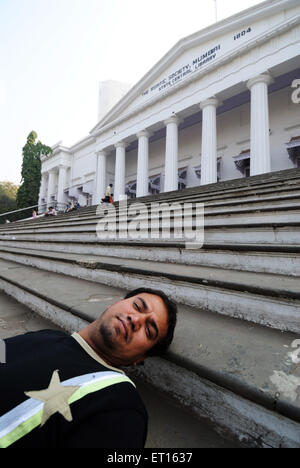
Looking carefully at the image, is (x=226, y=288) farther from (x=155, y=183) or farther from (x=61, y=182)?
(x=61, y=182)

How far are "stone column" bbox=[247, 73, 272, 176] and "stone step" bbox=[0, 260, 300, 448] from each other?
10.1 m

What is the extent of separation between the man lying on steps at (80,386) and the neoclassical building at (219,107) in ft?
35.0

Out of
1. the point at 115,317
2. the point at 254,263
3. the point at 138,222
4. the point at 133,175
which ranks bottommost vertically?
the point at 115,317

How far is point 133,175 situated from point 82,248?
61.7 ft

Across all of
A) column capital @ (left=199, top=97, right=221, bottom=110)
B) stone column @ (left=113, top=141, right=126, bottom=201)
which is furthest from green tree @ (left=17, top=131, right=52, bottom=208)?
column capital @ (left=199, top=97, right=221, bottom=110)

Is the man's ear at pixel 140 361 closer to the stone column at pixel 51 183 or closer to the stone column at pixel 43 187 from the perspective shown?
the stone column at pixel 51 183

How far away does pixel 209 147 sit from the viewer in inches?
486

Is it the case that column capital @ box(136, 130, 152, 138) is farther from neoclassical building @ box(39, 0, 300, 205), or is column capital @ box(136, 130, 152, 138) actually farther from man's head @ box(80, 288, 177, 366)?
man's head @ box(80, 288, 177, 366)

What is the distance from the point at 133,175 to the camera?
886 inches

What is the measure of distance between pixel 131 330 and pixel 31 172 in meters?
33.2

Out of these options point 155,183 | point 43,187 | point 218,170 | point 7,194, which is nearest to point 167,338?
point 218,170

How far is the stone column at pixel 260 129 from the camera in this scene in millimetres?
10266

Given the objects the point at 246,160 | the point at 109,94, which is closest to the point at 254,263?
the point at 246,160
